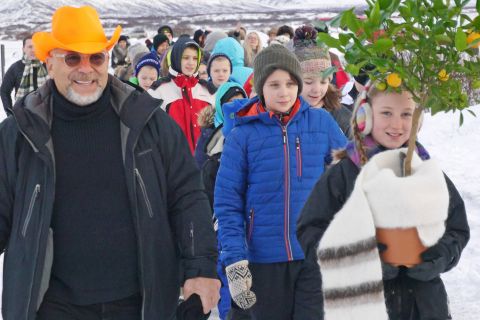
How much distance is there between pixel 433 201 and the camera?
2.56m

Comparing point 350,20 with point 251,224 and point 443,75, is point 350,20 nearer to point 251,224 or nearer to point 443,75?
point 443,75

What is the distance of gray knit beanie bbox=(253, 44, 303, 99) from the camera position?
423cm

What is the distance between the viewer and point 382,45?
96.8 inches

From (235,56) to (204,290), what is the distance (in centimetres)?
554

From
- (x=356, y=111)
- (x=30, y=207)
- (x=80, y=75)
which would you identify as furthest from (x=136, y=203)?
(x=356, y=111)

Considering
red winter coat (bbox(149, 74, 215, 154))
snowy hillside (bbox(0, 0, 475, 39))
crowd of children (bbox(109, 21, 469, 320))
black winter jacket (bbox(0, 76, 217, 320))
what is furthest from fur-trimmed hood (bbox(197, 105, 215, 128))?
snowy hillside (bbox(0, 0, 475, 39))

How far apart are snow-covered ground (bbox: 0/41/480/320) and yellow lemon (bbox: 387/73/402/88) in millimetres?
3198

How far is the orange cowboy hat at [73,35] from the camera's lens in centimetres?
316

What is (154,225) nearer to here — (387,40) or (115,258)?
(115,258)

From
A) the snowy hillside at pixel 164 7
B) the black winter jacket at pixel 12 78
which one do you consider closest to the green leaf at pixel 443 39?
the black winter jacket at pixel 12 78

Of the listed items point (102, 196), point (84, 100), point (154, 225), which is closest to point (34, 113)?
point (84, 100)

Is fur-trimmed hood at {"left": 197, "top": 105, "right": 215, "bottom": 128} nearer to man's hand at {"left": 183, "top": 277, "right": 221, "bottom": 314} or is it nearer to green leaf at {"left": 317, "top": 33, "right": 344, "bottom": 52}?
man's hand at {"left": 183, "top": 277, "right": 221, "bottom": 314}

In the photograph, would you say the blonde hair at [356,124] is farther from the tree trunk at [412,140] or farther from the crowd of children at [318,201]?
the tree trunk at [412,140]

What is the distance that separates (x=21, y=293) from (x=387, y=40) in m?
1.60
